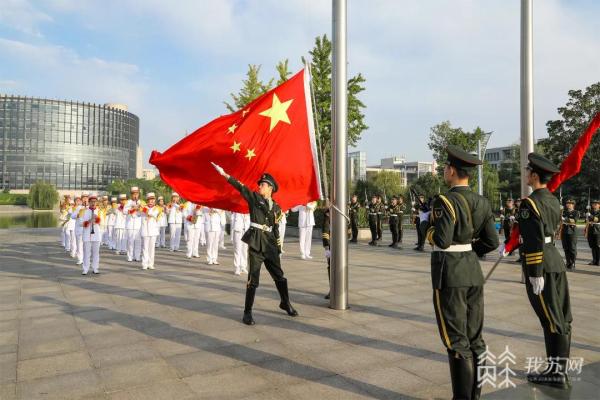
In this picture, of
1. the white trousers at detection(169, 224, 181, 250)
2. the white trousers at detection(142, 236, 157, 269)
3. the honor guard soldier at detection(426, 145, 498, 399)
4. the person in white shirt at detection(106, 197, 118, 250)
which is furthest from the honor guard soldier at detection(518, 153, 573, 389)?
the person in white shirt at detection(106, 197, 118, 250)

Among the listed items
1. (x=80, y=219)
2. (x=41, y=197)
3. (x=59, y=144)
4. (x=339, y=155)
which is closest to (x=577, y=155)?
(x=339, y=155)

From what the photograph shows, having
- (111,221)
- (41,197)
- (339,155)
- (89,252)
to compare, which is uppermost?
(41,197)

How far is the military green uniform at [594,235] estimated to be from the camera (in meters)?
12.3

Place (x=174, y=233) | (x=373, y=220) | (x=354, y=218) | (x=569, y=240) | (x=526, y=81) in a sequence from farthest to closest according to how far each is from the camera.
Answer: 1. (x=354, y=218)
2. (x=373, y=220)
3. (x=174, y=233)
4. (x=569, y=240)
5. (x=526, y=81)

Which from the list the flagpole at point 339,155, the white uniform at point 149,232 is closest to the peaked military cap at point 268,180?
the flagpole at point 339,155

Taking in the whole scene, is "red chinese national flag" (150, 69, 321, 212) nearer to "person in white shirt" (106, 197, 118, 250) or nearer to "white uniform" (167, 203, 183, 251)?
"white uniform" (167, 203, 183, 251)

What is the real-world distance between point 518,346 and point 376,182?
67993 mm

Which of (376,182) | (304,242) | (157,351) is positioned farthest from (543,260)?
(376,182)

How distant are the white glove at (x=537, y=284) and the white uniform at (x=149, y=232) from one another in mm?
9664

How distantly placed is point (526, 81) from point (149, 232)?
9569mm

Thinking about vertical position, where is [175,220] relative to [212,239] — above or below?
above

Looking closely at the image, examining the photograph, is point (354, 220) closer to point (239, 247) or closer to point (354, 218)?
point (354, 218)

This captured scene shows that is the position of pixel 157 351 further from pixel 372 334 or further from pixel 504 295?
pixel 504 295

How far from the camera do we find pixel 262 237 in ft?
20.5
